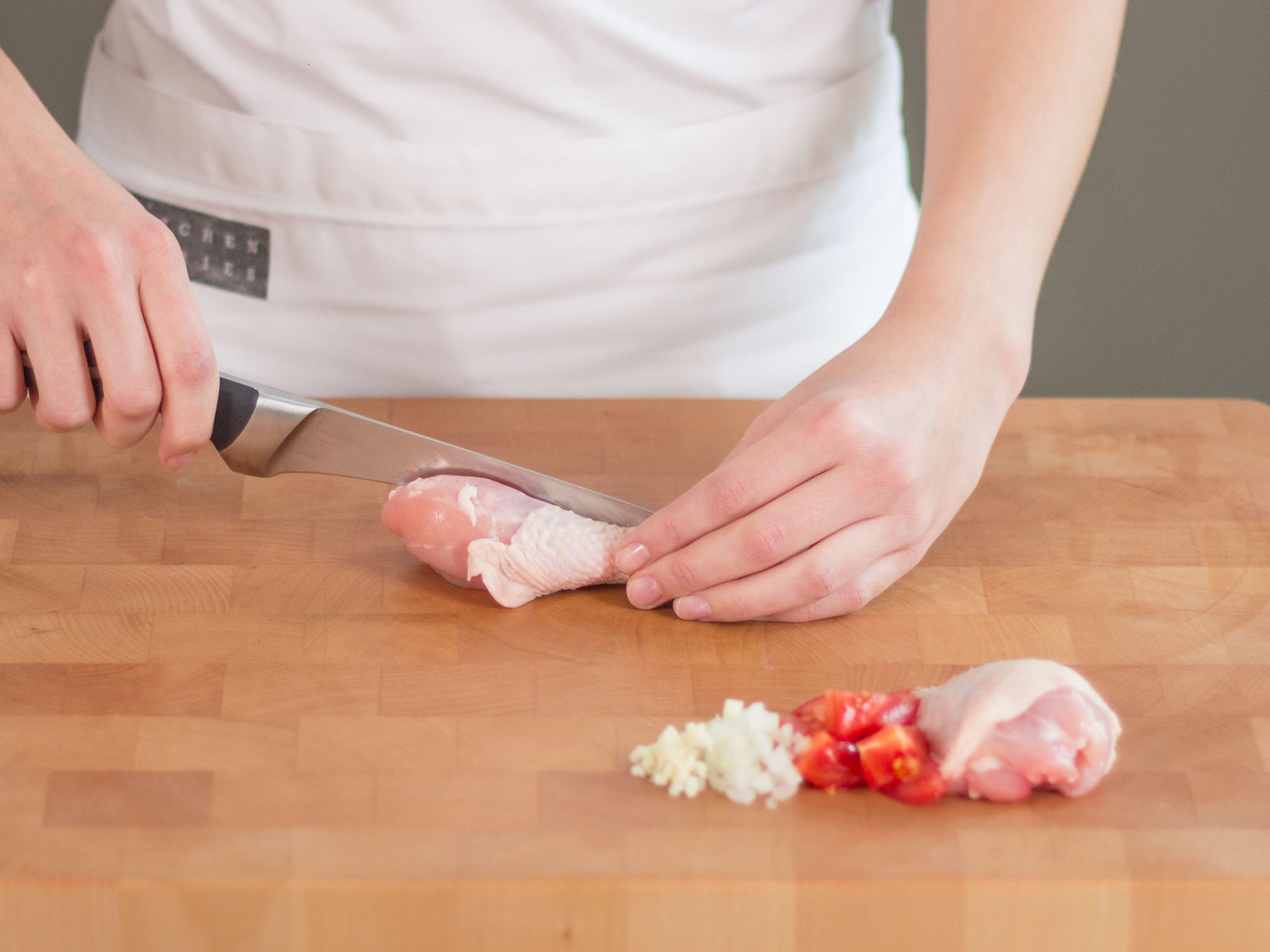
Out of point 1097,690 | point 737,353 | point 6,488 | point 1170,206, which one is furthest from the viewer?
point 1170,206

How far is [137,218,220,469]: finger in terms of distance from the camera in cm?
122

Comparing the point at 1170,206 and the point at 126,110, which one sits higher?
the point at 126,110

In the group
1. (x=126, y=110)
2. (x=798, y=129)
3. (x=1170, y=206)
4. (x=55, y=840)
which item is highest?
(x=798, y=129)

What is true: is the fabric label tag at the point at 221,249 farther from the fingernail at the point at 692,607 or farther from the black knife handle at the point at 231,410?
the fingernail at the point at 692,607

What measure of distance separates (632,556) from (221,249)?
78cm

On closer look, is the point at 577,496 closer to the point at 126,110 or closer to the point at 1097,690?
the point at 1097,690

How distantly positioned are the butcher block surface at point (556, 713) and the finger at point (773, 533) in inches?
2.6

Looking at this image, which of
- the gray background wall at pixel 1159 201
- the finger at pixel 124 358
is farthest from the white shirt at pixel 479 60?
the gray background wall at pixel 1159 201

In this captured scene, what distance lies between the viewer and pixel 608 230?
65.1 inches

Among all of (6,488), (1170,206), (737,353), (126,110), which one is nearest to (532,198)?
(737,353)

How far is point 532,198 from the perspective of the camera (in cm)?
162

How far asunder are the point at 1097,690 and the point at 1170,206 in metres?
2.22

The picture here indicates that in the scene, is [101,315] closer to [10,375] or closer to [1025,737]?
[10,375]

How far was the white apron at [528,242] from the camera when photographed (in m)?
1.61
